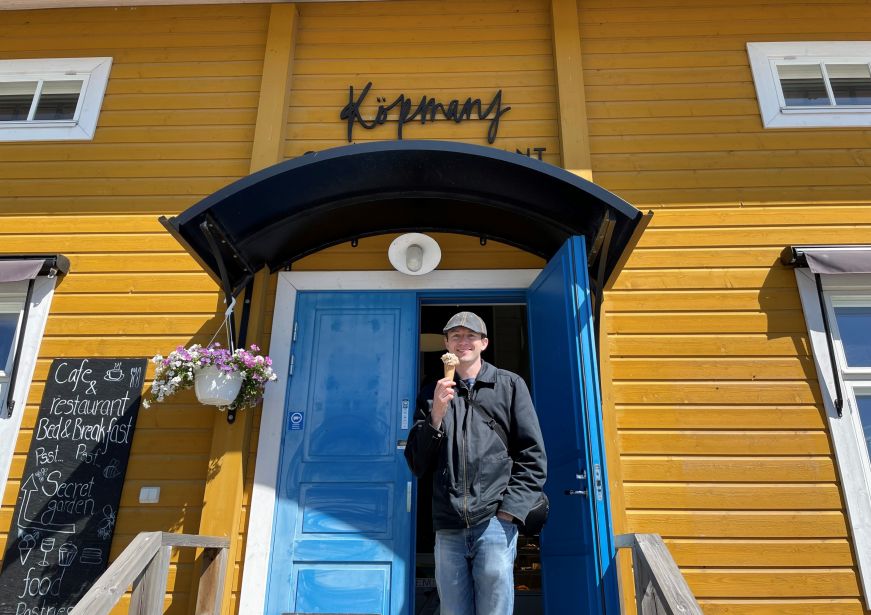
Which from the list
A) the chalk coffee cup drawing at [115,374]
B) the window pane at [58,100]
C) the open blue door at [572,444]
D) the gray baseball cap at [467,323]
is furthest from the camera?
the window pane at [58,100]

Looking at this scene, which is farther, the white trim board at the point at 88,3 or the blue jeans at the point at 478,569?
the white trim board at the point at 88,3

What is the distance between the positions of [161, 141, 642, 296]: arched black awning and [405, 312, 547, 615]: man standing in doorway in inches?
51.6

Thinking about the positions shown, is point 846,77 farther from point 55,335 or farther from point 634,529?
point 55,335

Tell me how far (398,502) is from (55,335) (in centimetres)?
250

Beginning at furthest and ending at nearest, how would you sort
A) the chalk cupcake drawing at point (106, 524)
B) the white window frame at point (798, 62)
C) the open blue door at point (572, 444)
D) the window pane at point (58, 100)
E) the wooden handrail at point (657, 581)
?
the window pane at point (58, 100), the white window frame at point (798, 62), the chalk cupcake drawing at point (106, 524), the open blue door at point (572, 444), the wooden handrail at point (657, 581)

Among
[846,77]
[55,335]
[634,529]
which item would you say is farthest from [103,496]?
[846,77]

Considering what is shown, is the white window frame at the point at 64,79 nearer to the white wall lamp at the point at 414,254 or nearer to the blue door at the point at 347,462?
the blue door at the point at 347,462

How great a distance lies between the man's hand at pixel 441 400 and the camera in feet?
8.07

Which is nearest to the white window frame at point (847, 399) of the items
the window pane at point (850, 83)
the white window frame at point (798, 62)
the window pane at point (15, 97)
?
the white window frame at point (798, 62)

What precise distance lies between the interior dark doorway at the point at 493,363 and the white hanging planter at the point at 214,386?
3.66 feet

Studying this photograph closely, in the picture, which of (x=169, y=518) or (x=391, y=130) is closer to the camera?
(x=169, y=518)

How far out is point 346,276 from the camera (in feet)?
13.9

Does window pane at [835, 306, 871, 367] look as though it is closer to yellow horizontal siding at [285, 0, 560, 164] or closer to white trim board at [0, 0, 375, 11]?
yellow horizontal siding at [285, 0, 560, 164]

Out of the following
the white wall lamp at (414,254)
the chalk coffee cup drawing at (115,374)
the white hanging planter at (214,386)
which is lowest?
the white hanging planter at (214,386)
